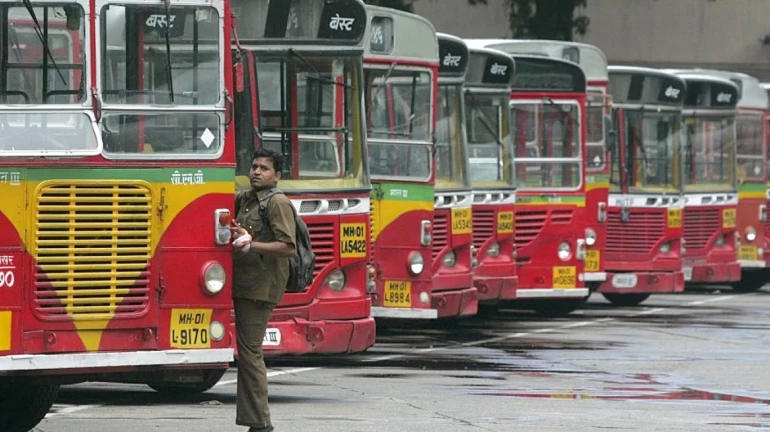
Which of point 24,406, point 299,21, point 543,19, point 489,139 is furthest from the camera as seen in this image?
point 543,19

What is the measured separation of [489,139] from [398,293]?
4.03m

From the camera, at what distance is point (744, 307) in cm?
2719

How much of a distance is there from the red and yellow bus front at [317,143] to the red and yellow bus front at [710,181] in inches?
506

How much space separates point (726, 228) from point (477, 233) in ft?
25.4

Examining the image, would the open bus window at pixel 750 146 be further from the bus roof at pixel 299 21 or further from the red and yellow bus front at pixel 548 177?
the bus roof at pixel 299 21

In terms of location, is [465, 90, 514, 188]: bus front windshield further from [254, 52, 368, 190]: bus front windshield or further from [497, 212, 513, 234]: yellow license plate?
[254, 52, 368, 190]: bus front windshield

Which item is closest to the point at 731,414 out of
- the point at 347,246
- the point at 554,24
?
the point at 347,246

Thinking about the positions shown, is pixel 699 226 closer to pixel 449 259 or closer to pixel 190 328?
pixel 449 259

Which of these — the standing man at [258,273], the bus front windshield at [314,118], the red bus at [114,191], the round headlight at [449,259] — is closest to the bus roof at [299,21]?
the bus front windshield at [314,118]

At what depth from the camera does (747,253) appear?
29.6 meters

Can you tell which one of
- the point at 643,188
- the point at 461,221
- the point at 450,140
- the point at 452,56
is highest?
the point at 452,56

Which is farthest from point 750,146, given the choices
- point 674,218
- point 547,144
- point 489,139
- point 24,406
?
point 24,406

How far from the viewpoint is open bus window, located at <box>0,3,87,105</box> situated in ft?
36.0

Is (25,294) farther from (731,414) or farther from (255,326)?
(731,414)
